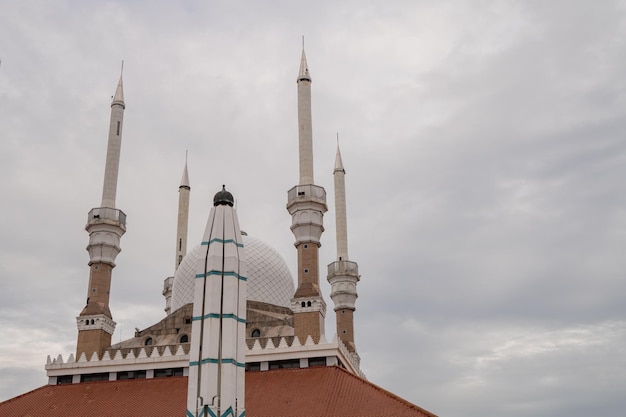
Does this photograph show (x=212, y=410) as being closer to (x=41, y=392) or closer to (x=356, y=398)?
(x=356, y=398)

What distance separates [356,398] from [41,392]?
788 inches

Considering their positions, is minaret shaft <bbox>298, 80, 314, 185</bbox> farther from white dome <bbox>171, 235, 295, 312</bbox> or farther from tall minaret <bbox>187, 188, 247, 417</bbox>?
tall minaret <bbox>187, 188, 247, 417</bbox>

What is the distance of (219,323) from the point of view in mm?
26547

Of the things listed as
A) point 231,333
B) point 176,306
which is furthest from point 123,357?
point 231,333

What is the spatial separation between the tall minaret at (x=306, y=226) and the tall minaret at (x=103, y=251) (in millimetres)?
12715

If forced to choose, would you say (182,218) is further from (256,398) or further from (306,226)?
(256,398)

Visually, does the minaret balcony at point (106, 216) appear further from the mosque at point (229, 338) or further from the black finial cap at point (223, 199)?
the black finial cap at point (223, 199)

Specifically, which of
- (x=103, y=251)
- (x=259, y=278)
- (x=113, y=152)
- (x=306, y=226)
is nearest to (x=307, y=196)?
(x=306, y=226)

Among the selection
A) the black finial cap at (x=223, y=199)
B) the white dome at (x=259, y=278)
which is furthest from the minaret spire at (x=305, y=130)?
the black finial cap at (x=223, y=199)

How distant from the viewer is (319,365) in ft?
129

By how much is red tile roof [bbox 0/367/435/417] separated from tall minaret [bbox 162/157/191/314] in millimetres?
19496

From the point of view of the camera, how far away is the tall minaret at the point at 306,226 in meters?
41.8

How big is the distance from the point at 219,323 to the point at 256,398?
38.6 ft

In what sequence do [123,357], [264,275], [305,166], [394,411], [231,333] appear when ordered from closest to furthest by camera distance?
[231,333], [394,411], [123,357], [305,166], [264,275]
